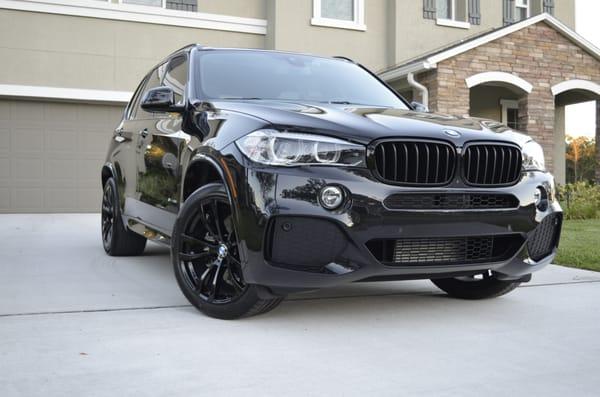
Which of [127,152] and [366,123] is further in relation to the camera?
[127,152]

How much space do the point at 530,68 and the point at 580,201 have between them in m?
3.87

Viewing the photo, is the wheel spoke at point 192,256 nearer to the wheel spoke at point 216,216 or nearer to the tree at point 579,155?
the wheel spoke at point 216,216

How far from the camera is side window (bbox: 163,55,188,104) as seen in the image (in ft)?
16.9

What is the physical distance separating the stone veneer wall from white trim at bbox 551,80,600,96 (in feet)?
0.35

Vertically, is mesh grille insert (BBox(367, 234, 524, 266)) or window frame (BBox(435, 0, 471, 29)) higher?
window frame (BBox(435, 0, 471, 29))

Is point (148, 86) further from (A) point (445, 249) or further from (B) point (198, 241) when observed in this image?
(A) point (445, 249)

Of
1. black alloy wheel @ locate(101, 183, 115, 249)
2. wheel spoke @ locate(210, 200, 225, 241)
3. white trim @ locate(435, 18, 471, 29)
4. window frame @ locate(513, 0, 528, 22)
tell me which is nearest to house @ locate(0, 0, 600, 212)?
white trim @ locate(435, 18, 471, 29)

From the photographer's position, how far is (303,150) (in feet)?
12.0

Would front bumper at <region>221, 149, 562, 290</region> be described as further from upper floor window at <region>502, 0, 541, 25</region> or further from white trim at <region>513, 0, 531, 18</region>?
white trim at <region>513, 0, 531, 18</region>

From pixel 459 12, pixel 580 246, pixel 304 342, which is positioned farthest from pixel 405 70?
pixel 304 342

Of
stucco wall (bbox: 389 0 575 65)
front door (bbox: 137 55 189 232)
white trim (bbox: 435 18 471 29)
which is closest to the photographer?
front door (bbox: 137 55 189 232)

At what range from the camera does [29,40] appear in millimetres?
13789

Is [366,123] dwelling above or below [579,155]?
below

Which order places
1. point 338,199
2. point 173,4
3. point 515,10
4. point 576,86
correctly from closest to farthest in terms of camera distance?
point 338,199 → point 173,4 → point 576,86 → point 515,10
